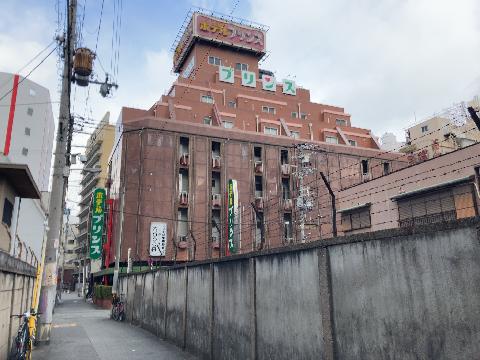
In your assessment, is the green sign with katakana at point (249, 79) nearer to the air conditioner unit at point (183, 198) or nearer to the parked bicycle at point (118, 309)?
the air conditioner unit at point (183, 198)

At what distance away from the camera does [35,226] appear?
→ 158 feet

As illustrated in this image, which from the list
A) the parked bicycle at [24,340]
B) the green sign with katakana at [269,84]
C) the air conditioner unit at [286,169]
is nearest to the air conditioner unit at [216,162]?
the air conditioner unit at [286,169]

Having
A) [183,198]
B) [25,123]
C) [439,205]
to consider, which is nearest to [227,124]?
[183,198]

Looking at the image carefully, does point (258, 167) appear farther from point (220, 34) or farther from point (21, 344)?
point (21, 344)

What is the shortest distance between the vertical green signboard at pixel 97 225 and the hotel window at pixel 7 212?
21564mm

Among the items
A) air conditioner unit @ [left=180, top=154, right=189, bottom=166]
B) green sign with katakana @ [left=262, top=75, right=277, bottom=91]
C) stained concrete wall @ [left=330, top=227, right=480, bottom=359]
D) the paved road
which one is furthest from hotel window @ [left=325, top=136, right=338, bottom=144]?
stained concrete wall @ [left=330, top=227, right=480, bottom=359]

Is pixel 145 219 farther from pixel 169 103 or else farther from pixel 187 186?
pixel 169 103

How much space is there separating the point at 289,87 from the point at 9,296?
163 ft

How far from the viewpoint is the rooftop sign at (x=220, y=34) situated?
54.4m

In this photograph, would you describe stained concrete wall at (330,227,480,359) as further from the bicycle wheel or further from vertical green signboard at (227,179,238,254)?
vertical green signboard at (227,179,238,254)

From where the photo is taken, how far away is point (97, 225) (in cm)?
3766

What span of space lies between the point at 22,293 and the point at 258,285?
8.08 meters

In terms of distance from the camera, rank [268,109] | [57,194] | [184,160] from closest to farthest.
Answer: [57,194] → [184,160] → [268,109]

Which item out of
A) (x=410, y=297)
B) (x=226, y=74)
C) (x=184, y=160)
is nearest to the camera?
(x=410, y=297)
